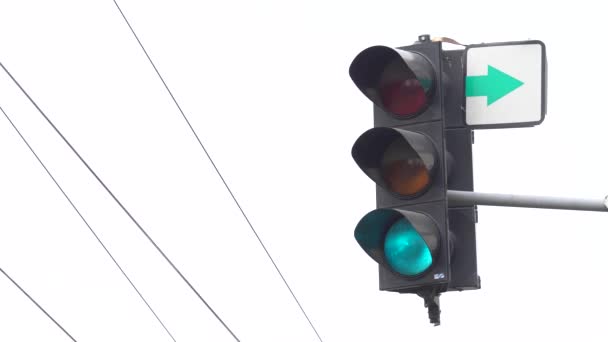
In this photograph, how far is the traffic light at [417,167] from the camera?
17.7 feet

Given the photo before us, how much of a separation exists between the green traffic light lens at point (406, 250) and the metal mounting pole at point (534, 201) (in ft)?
0.95

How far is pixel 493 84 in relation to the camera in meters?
5.63

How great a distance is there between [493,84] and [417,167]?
0.53 meters

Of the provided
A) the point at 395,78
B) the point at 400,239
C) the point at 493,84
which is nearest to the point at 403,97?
the point at 395,78

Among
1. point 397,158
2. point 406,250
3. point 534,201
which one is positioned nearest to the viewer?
point 406,250

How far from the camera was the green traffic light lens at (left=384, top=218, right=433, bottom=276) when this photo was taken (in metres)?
5.37

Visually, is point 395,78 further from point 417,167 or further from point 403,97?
point 417,167

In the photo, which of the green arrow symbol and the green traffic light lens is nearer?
the green traffic light lens

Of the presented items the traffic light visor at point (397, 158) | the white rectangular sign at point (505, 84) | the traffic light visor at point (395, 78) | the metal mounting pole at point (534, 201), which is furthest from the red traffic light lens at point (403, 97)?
the metal mounting pole at point (534, 201)

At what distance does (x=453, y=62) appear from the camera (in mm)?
5652

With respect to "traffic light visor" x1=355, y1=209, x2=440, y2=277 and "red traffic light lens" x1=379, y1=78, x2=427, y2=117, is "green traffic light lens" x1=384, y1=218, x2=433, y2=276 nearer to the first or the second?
"traffic light visor" x1=355, y1=209, x2=440, y2=277

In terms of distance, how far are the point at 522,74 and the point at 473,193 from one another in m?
0.58

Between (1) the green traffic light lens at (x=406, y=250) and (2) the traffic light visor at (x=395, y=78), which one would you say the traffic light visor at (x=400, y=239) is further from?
→ (2) the traffic light visor at (x=395, y=78)

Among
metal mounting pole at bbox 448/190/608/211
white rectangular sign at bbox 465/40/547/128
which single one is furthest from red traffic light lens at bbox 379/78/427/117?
metal mounting pole at bbox 448/190/608/211
